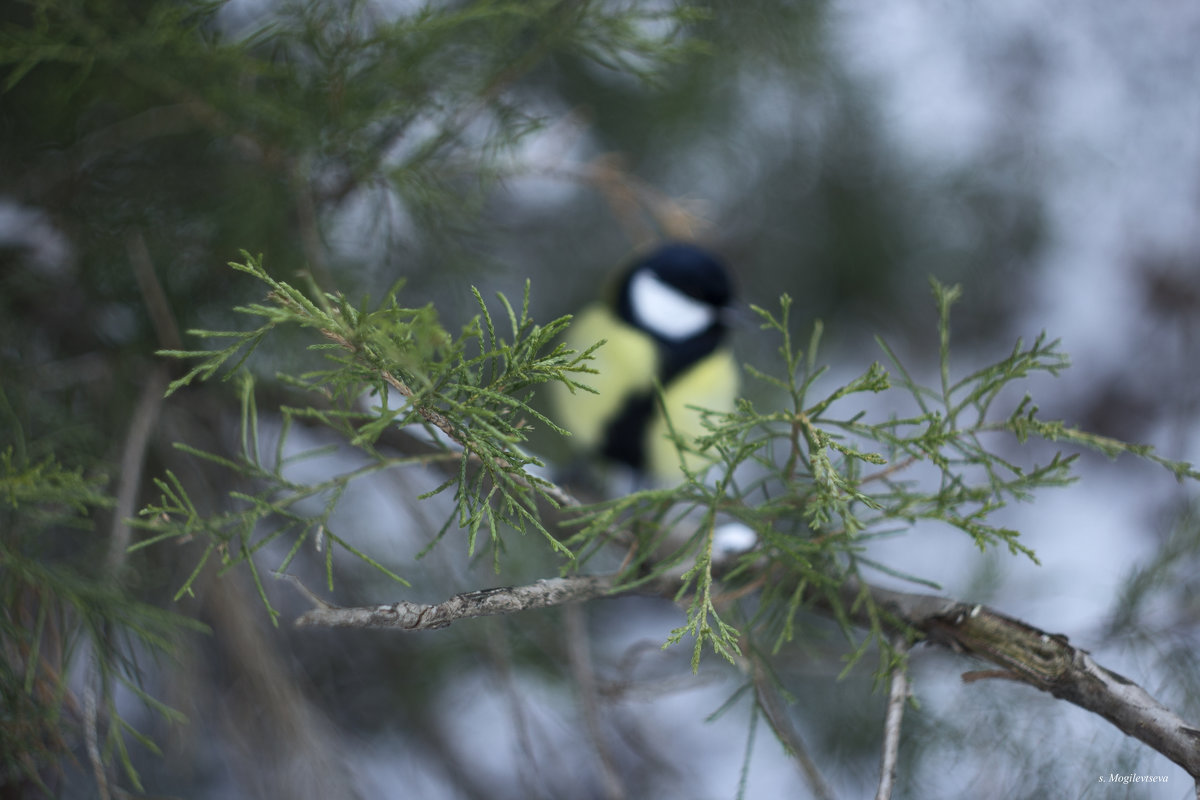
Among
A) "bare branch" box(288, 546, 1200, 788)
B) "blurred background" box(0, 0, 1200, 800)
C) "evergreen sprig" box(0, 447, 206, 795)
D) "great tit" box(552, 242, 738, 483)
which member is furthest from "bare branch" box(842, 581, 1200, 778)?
"great tit" box(552, 242, 738, 483)

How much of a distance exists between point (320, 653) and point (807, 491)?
3.24 ft

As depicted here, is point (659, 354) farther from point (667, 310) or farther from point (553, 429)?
point (553, 429)

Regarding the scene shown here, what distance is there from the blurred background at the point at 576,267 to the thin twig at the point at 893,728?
0.09 metres

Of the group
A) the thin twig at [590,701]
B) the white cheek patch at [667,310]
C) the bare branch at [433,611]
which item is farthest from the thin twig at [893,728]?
the white cheek patch at [667,310]

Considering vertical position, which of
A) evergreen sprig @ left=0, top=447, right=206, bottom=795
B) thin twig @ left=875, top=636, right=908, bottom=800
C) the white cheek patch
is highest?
the white cheek patch

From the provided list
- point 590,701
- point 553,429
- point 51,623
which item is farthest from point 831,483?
point 51,623

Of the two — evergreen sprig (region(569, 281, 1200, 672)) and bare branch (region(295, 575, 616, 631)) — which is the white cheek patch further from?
bare branch (region(295, 575, 616, 631))

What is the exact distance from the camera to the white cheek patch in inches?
49.3

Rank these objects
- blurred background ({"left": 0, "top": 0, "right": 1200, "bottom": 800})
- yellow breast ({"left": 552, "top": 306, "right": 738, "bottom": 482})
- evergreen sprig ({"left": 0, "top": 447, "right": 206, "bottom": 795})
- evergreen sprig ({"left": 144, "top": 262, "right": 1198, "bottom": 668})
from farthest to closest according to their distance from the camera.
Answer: yellow breast ({"left": 552, "top": 306, "right": 738, "bottom": 482})
blurred background ({"left": 0, "top": 0, "right": 1200, "bottom": 800})
evergreen sprig ({"left": 0, "top": 447, "right": 206, "bottom": 795})
evergreen sprig ({"left": 144, "top": 262, "right": 1198, "bottom": 668})

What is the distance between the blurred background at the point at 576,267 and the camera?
0.81m

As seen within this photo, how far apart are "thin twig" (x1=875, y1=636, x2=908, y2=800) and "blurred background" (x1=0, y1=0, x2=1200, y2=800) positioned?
88mm

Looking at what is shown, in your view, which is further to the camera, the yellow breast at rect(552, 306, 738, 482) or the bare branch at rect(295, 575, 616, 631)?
the yellow breast at rect(552, 306, 738, 482)

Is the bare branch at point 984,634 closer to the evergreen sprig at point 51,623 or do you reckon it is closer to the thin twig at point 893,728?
the thin twig at point 893,728

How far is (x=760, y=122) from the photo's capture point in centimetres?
168
